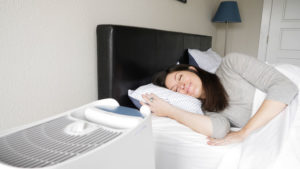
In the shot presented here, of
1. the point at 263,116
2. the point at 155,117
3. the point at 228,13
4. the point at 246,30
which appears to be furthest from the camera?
the point at 246,30

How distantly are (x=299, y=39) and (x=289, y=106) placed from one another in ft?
8.27

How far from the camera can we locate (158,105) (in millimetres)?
1100

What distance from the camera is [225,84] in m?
1.28

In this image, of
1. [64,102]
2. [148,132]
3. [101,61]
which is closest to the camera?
[148,132]

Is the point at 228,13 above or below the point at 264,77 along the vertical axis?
above

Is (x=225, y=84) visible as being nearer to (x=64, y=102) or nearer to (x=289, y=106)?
(x=289, y=106)

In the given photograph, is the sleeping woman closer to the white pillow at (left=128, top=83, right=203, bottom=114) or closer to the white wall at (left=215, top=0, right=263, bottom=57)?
the white pillow at (left=128, top=83, right=203, bottom=114)

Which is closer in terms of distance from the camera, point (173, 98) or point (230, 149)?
point (230, 149)

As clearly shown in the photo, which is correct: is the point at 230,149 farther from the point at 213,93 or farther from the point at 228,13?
the point at 228,13

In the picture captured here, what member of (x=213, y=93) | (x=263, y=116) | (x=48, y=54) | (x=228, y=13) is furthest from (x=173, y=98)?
(x=228, y=13)

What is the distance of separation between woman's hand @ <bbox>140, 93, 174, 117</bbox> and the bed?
33mm

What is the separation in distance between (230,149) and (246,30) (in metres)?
2.96

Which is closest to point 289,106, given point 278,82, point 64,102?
point 278,82

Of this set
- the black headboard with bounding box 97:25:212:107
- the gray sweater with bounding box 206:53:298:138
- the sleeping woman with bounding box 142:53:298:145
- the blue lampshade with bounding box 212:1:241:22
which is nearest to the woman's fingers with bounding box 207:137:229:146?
the sleeping woman with bounding box 142:53:298:145
